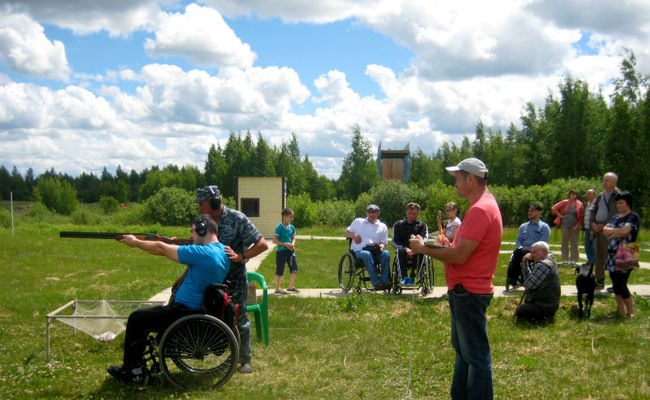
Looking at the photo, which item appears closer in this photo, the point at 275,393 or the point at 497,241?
the point at 497,241

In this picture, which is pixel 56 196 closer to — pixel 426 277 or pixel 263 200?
pixel 263 200

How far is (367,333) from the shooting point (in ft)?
22.1

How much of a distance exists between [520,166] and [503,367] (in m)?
49.2

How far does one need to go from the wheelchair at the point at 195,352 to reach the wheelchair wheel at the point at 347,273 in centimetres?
467

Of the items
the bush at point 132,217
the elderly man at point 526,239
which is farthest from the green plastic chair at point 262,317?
the bush at point 132,217

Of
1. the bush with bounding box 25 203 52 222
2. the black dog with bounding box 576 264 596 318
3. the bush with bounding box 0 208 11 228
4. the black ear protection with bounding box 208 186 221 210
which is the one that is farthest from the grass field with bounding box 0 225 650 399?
the bush with bounding box 25 203 52 222

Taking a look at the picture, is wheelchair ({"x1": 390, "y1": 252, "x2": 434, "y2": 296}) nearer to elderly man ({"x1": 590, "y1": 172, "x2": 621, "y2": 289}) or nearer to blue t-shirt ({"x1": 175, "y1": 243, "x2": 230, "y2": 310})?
elderly man ({"x1": 590, "y1": 172, "x2": 621, "y2": 289})

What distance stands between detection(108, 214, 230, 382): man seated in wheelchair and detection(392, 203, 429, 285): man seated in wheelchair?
185 inches

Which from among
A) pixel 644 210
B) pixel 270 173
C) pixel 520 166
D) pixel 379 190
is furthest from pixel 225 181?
pixel 644 210

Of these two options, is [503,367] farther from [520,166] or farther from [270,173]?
[270,173]

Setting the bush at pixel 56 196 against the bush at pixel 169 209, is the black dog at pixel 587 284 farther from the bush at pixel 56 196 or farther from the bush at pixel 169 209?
the bush at pixel 56 196

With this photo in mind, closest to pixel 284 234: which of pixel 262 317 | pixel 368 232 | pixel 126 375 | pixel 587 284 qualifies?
pixel 368 232

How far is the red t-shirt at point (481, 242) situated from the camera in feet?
11.9

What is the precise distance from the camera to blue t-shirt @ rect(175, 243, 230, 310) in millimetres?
4746
